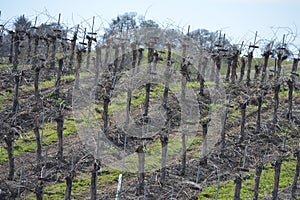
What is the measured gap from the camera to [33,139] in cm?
2166

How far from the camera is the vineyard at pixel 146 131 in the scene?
17.0m

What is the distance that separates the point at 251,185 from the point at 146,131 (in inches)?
274

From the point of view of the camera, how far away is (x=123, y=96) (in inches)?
1088

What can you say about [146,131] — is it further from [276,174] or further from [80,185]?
[276,174]

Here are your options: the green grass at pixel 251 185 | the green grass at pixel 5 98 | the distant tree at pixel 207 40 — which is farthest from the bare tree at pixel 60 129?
the distant tree at pixel 207 40

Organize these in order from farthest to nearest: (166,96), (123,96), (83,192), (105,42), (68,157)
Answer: (105,42) < (123,96) < (166,96) < (68,157) < (83,192)

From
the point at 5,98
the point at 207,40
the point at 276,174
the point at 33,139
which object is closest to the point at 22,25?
the point at 5,98

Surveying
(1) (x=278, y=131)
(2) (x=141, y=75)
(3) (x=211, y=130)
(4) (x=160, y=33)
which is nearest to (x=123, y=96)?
(2) (x=141, y=75)

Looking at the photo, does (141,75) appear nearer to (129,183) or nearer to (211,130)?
(211,130)

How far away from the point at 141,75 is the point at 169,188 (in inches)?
495

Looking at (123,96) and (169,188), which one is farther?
(123,96)

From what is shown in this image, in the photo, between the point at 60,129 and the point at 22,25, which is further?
the point at 22,25

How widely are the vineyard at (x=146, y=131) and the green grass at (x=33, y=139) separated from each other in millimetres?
51

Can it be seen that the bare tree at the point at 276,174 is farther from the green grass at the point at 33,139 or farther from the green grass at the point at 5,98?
the green grass at the point at 5,98
